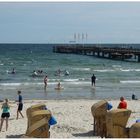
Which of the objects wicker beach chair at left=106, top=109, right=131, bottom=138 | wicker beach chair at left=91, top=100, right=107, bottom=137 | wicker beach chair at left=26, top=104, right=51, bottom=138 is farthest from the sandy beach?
wicker beach chair at left=106, top=109, right=131, bottom=138

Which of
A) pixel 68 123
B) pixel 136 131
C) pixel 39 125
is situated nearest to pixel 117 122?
pixel 136 131

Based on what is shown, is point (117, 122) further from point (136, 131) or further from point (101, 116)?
point (101, 116)

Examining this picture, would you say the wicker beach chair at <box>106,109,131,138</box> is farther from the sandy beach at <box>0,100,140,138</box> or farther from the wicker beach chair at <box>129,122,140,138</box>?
the sandy beach at <box>0,100,140,138</box>

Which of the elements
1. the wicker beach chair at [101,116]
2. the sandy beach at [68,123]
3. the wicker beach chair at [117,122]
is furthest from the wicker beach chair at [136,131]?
the sandy beach at [68,123]

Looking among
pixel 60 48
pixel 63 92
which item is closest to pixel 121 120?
pixel 63 92

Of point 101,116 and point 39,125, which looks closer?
point 39,125

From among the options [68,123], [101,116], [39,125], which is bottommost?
[68,123]

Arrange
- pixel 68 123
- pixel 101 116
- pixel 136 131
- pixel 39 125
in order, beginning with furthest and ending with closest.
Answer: pixel 68 123 → pixel 101 116 → pixel 39 125 → pixel 136 131

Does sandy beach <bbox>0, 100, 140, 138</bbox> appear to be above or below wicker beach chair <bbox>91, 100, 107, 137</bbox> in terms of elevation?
below

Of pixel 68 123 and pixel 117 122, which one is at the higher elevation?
pixel 117 122

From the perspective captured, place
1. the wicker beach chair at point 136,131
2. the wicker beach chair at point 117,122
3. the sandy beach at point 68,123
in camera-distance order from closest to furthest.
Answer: the wicker beach chair at point 136,131 < the wicker beach chair at point 117,122 < the sandy beach at point 68,123

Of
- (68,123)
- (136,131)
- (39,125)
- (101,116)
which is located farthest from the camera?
(68,123)

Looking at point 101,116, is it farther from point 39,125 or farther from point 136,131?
point 136,131

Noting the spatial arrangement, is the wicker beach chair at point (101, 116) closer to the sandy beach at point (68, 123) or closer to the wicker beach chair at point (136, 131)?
the sandy beach at point (68, 123)
